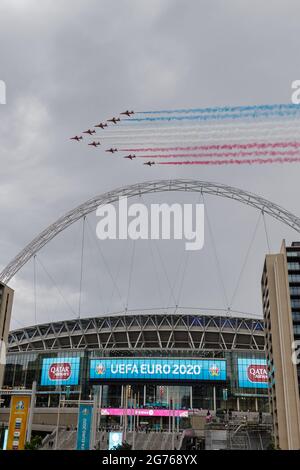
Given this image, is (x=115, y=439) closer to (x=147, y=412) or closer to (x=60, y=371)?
(x=147, y=412)

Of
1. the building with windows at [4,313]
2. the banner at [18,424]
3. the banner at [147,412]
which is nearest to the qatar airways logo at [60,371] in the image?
the banner at [147,412]

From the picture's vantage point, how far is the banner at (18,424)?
192 feet

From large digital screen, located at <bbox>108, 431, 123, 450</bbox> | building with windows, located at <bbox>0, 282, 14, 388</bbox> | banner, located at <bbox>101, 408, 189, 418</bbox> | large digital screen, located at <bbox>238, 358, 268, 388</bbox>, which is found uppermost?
building with windows, located at <bbox>0, 282, 14, 388</bbox>

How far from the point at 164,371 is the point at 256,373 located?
2870 centimetres

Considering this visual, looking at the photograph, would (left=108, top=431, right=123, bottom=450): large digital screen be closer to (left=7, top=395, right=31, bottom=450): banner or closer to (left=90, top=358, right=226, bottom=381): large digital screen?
(left=7, top=395, right=31, bottom=450): banner

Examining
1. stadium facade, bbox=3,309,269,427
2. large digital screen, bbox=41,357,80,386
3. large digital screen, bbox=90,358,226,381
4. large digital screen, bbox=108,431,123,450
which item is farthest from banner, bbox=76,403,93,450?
large digital screen, bbox=41,357,80,386

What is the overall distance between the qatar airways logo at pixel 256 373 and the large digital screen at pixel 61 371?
2156 inches

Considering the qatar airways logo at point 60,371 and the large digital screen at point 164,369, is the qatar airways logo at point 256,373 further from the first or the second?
the qatar airways logo at point 60,371

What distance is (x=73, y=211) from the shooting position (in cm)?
13838

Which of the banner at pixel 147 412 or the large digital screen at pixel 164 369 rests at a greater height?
the large digital screen at pixel 164 369

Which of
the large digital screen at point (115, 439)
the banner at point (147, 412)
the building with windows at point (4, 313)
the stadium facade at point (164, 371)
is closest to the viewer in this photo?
the large digital screen at point (115, 439)

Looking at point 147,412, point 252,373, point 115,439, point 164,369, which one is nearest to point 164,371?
point 164,369

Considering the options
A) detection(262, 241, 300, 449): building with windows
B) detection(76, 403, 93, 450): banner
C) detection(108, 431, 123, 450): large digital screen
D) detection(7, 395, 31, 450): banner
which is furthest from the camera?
detection(262, 241, 300, 449): building with windows

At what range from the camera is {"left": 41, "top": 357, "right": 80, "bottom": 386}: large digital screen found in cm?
15175
